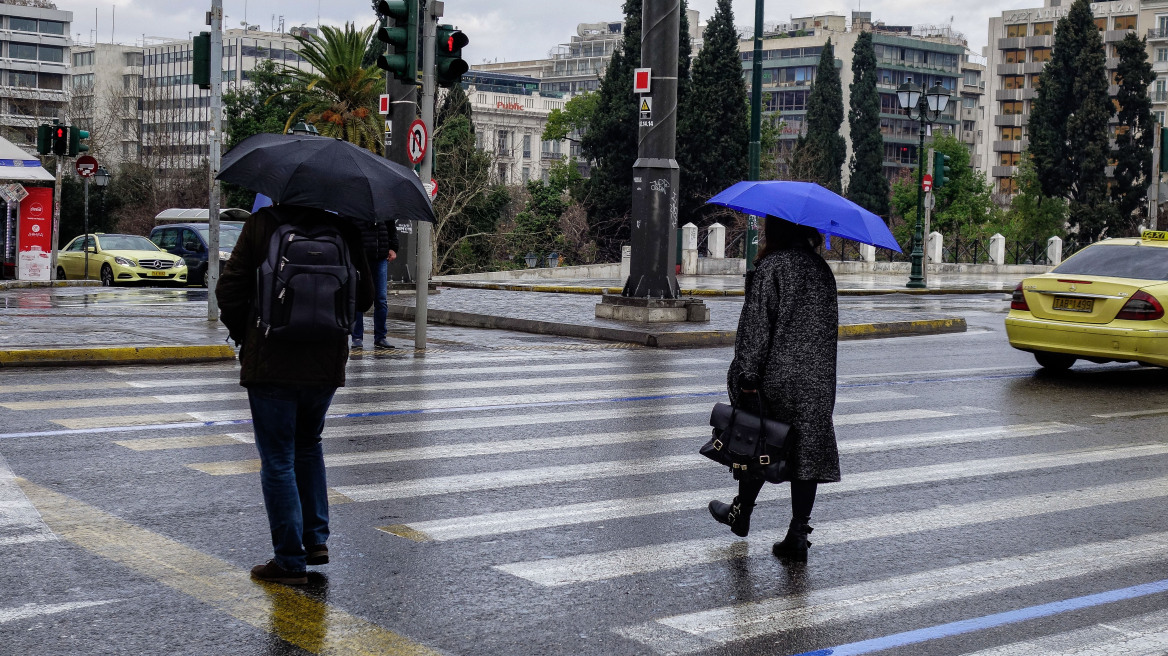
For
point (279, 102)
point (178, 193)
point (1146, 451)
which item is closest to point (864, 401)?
point (1146, 451)

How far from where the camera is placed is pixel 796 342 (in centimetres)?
630

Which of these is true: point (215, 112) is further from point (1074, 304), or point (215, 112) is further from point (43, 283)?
point (43, 283)

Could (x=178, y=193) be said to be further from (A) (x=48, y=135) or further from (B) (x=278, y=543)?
(B) (x=278, y=543)

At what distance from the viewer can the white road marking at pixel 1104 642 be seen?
5.08 metres

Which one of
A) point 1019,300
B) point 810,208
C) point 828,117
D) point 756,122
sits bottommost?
point 1019,300

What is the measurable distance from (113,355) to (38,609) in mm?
8887

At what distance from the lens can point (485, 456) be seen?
885 centimetres

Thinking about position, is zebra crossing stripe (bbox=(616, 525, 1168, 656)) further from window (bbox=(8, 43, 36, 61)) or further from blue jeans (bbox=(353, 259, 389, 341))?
window (bbox=(8, 43, 36, 61))

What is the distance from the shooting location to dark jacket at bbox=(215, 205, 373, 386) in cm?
556

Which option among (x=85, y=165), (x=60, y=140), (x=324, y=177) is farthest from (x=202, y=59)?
(x=85, y=165)

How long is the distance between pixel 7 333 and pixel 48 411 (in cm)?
574

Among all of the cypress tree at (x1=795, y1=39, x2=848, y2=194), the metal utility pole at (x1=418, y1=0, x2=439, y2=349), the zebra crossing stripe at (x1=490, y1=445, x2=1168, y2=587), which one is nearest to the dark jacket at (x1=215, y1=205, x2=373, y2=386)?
the zebra crossing stripe at (x1=490, y1=445, x2=1168, y2=587)

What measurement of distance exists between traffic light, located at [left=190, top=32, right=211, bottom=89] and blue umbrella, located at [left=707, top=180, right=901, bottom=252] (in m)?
11.7

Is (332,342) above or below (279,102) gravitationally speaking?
below
